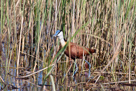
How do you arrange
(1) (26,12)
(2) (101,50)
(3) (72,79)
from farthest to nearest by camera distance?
(1) (26,12)
(2) (101,50)
(3) (72,79)

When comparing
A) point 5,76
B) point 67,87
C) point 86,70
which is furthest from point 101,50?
point 5,76

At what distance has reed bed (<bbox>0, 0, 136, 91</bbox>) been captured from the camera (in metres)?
3.28

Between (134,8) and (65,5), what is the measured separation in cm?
94

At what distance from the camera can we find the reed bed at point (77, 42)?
10.8 feet

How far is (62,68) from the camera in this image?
399 cm

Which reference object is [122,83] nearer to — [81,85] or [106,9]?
[81,85]

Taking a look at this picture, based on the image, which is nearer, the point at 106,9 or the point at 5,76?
the point at 5,76

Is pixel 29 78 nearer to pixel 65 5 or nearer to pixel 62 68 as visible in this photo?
pixel 62 68

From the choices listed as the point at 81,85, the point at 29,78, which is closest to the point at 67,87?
the point at 81,85

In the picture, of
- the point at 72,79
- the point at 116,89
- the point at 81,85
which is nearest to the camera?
the point at 116,89

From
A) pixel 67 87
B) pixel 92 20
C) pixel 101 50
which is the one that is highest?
pixel 92 20

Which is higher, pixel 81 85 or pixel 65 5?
pixel 65 5

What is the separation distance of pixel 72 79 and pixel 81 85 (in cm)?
30

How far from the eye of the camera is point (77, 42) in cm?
385
